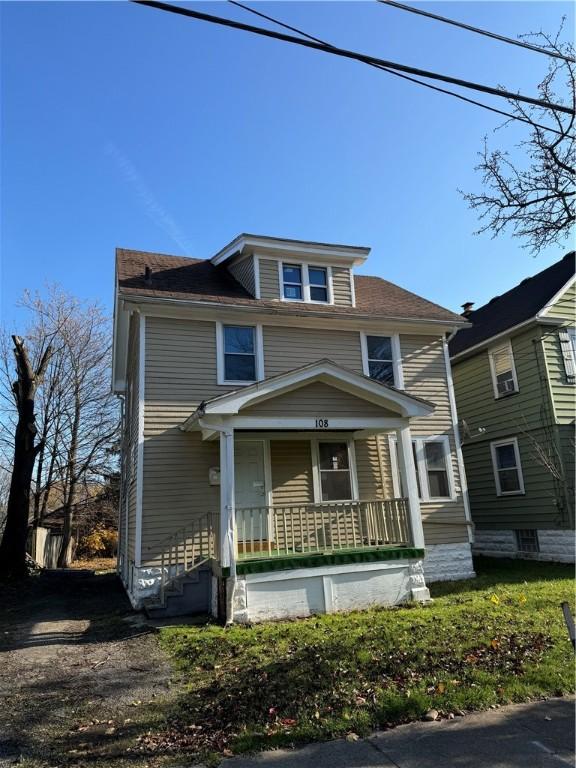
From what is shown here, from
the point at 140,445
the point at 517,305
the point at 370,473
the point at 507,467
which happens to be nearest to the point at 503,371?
the point at 517,305

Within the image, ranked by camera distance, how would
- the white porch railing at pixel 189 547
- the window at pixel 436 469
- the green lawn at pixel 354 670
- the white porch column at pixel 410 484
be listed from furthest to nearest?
the window at pixel 436 469
the white porch column at pixel 410 484
the white porch railing at pixel 189 547
the green lawn at pixel 354 670

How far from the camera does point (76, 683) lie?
5672mm

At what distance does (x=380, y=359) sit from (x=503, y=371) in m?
4.58

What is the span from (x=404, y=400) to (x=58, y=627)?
7.02 meters

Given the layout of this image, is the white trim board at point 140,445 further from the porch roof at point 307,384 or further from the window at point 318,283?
the window at point 318,283

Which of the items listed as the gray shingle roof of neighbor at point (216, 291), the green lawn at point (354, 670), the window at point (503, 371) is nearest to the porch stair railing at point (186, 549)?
the green lawn at point (354, 670)

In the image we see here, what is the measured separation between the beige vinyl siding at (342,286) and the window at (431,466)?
353cm

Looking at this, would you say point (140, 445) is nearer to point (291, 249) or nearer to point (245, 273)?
point (245, 273)

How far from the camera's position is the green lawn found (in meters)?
4.36

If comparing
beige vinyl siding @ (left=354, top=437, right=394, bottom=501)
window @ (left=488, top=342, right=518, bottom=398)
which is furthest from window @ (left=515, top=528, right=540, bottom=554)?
beige vinyl siding @ (left=354, top=437, right=394, bottom=501)

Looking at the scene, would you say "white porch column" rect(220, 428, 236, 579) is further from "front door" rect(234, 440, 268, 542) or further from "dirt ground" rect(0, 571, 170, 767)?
"front door" rect(234, 440, 268, 542)

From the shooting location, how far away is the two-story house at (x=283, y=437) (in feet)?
29.3

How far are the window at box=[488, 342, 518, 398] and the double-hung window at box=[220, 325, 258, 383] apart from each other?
24.8 ft

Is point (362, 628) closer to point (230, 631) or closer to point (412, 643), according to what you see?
point (412, 643)
